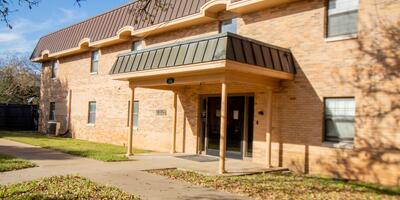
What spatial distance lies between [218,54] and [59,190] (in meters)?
5.17

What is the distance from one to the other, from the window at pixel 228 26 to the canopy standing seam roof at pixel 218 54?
305 centimetres

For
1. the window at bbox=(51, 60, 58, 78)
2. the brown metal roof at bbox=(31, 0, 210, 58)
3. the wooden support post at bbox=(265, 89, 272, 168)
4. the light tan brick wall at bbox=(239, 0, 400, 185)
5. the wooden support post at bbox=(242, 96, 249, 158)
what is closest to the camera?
the light tan brick wall at bbox=(239, 0, 400, 185)

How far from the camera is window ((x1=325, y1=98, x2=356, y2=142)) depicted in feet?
38.8

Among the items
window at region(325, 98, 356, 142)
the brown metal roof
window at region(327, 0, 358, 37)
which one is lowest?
window at region(325, 98, 356, 142)

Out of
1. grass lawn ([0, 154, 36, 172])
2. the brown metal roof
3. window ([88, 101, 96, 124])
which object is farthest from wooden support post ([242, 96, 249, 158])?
window ([88, 101, 96, 124])

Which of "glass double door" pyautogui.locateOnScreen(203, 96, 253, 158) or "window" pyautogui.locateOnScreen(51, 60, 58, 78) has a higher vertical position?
"window" pyautogui.locateOnScreen(51, 60, 58, 78)

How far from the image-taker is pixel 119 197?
8.26 metres

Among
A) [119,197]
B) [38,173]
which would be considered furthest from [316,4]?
[38,173]

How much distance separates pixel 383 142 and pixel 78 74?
19.3 m

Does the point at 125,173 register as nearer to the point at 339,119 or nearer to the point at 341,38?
the point at 339,119

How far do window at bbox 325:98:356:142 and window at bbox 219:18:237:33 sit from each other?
484 centimetres

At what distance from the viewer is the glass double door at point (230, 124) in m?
14.9

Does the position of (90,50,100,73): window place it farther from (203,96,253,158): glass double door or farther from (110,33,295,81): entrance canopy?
(110,33,295,81): entrance canopy

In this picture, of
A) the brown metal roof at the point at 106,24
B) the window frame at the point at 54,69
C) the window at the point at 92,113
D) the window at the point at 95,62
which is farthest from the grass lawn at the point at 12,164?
the window frame at the point at 54,69
